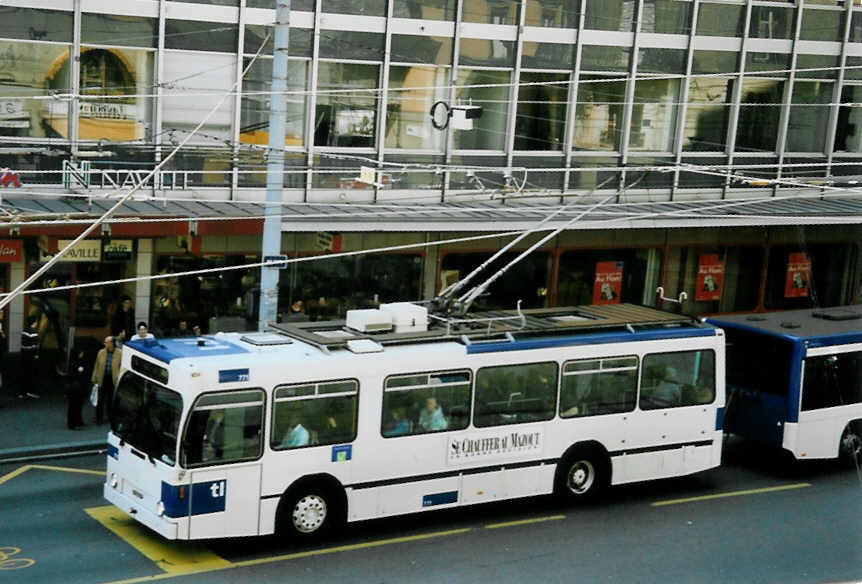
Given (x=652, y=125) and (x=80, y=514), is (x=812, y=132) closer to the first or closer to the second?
(x=652, y=125)

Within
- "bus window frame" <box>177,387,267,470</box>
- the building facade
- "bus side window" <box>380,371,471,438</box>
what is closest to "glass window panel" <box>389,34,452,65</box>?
the building facade

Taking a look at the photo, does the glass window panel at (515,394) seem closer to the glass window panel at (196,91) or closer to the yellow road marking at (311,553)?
the yellow road marking at (311,553)

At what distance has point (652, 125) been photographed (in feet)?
100

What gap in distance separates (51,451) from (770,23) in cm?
1992

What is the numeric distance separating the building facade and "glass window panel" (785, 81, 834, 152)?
56mm

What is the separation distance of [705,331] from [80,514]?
9.41 meters

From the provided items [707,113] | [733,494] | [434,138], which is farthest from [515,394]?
[707,113]

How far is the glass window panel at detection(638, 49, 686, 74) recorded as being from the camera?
29766 mm

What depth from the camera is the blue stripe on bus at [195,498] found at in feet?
49.6

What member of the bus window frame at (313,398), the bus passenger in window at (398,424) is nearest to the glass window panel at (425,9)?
the bus passenger in window at (398,424)

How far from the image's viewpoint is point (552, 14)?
28.2m

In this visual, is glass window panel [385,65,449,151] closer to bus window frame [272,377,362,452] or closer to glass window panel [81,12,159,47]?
glass window panel [81,12,159,47]

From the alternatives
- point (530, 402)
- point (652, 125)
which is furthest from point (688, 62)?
point (530, 402)

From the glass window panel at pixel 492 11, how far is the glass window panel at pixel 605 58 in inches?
78.8
